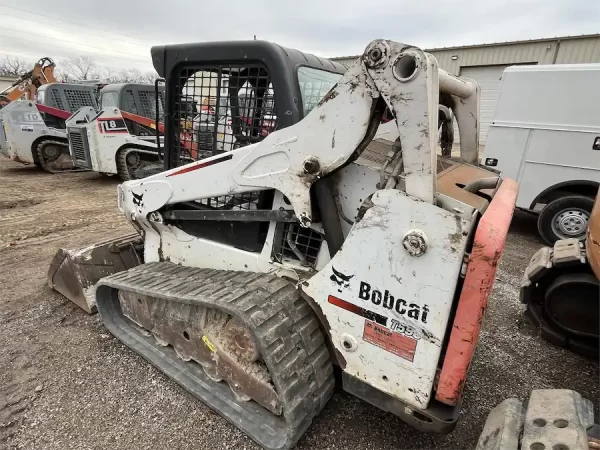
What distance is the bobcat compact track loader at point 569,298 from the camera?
286cm

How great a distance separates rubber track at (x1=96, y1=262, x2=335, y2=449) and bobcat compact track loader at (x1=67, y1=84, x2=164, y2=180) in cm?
698

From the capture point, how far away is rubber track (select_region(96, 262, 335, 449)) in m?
1.79

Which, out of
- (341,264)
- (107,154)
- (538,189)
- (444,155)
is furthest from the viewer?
(107,154)

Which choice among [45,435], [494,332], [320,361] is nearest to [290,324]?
[320,361]

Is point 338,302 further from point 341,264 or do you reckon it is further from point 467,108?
point 467,108

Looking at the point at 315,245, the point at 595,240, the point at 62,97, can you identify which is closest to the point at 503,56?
the point at 595,240

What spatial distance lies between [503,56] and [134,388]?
56.7 feet

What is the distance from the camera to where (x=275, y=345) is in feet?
5.90

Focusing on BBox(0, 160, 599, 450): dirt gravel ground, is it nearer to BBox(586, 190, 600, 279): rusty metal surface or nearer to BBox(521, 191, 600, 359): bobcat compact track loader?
BBox(521, 191, 600, 359): bobcat compact track loader

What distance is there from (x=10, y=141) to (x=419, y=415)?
1180 cm

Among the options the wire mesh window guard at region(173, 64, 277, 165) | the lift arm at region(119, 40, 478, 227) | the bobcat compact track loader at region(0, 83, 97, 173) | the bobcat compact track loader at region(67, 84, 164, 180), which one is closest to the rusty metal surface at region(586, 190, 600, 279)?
the lift arm at region(119, 40, 478, 227)

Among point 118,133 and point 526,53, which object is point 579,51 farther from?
point 118,133

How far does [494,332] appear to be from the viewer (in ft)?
10.3

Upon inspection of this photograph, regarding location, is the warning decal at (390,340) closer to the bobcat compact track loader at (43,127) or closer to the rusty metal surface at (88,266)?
the rusty metal surface at (88,266)
